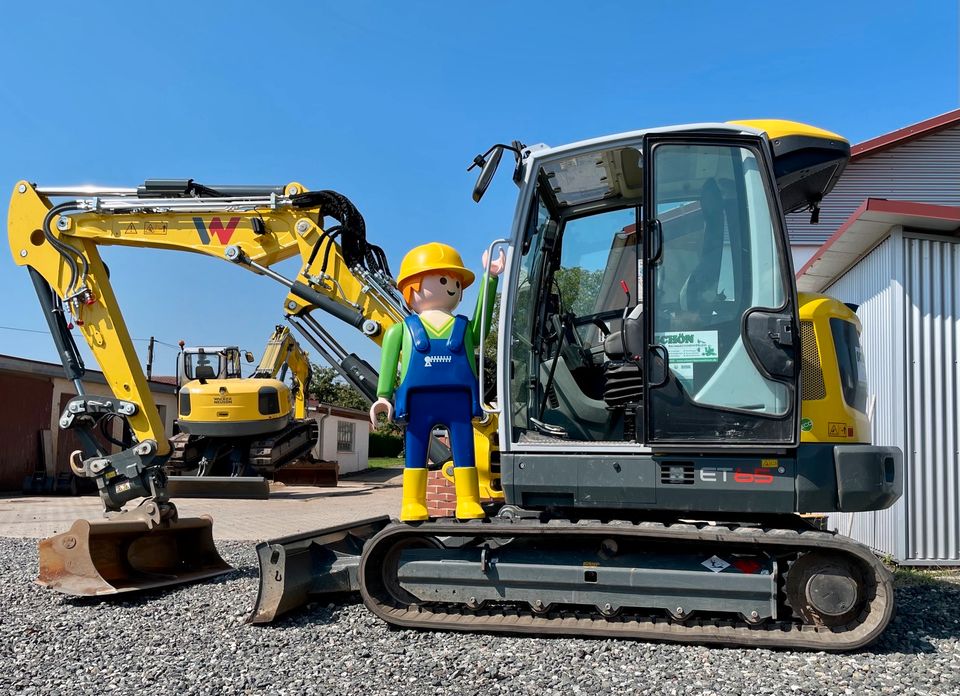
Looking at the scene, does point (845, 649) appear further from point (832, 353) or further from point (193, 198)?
point (193, 198)

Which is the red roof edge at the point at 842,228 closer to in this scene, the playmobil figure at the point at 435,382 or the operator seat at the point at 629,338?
the operator seat at the point at 629,338

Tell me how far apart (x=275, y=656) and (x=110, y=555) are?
220cm

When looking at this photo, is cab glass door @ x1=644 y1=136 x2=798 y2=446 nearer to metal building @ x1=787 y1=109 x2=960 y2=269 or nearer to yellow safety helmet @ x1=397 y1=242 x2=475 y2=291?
yellow safety helmet @ x1=397 y1=242 x2=475 y2=291

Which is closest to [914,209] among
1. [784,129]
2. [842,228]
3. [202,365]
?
[842,228]

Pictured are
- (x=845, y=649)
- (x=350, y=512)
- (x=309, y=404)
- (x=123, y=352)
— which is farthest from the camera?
(x=309, y=404)

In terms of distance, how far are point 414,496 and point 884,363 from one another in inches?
206

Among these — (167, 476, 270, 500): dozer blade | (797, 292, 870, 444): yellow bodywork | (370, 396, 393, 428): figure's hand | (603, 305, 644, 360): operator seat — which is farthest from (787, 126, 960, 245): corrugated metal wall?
(167, 476, 270, 500): dozer blade

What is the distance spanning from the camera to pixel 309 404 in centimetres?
2514

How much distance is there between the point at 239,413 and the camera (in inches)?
643

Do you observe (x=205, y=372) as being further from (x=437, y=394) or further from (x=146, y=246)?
(x=437, y=394)

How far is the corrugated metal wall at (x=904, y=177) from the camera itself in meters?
13.3

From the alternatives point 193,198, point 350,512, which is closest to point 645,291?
point 193,198

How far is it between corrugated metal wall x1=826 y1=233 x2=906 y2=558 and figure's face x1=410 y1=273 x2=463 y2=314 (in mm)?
4728

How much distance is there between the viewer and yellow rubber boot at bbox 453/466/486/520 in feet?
15.0
